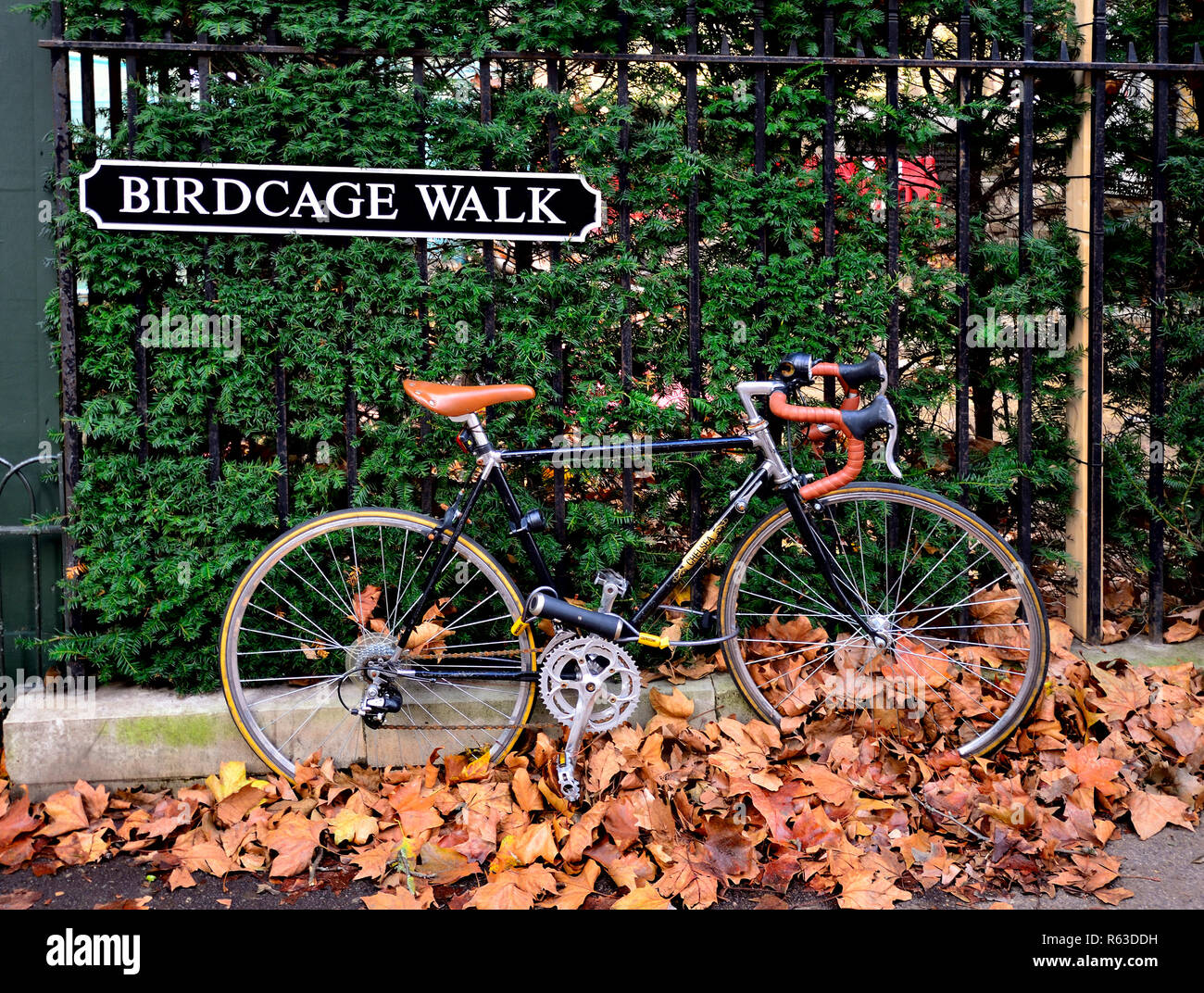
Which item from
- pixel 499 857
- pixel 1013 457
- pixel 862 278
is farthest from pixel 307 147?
pixel 1013 457

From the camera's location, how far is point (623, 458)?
3.52 metres

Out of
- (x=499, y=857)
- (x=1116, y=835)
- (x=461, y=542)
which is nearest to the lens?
(x=499, y=857)

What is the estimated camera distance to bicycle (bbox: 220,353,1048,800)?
329cm

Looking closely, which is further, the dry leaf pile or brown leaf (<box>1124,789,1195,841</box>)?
brown leaf (<box>1124,789,1195,841</box>)

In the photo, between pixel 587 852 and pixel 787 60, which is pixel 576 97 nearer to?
pixel 787 60

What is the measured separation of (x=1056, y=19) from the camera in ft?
12.7

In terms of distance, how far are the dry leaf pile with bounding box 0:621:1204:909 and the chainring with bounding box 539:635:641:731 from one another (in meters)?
0.19

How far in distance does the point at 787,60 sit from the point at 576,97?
0.81 m

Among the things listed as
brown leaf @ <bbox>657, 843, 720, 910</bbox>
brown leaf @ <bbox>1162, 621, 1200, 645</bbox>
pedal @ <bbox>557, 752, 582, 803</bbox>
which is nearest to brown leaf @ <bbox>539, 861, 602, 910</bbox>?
brown leaf @ <bbox>657, 843, 720, 910</bbox>

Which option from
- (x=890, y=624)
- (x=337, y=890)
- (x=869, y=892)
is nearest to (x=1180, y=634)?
(x=890, y=624)

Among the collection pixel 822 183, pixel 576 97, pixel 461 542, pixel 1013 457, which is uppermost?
pixel 576 97

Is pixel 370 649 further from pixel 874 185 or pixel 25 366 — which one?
pixel 874 185

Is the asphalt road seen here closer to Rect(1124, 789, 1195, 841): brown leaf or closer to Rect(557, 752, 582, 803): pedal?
Rect(1124, 789, 1195, 841): brown leaf

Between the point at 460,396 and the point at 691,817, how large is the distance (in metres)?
1.59
